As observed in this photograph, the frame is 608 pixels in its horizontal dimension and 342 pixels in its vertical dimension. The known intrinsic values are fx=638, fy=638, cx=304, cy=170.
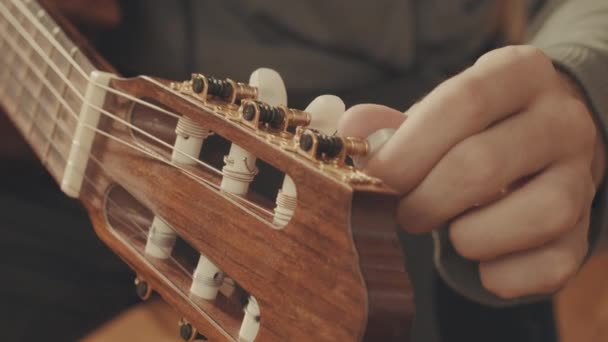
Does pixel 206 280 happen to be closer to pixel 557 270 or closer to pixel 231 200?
pixel 231 200

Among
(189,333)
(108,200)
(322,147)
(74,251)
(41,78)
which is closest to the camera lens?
(322,147)

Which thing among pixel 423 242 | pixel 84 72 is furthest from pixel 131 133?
pixel 423 242

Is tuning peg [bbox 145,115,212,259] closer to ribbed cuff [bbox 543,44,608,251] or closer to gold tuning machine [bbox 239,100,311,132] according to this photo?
gold tuning machine [bbox 239,100,311,132]

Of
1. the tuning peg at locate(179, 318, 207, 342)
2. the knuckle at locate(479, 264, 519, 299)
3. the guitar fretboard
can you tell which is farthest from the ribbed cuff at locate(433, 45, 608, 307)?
the guitar fretboard

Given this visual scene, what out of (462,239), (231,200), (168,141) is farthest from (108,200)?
(462,239)

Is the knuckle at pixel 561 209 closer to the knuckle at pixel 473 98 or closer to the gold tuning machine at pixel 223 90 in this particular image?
the knuckle at pixel 473 98

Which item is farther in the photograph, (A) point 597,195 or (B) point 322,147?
(A) point 597,195
